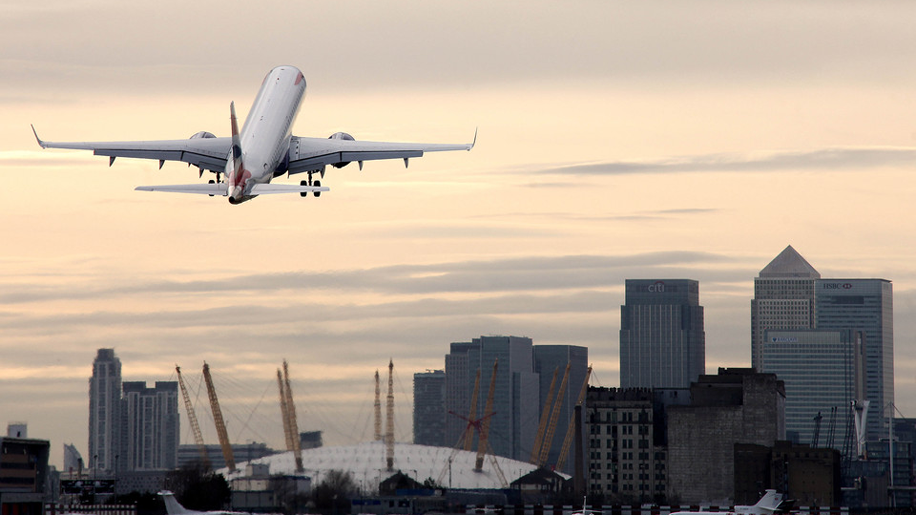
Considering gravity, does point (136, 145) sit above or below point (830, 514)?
above

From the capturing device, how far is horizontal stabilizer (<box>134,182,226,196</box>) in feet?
365

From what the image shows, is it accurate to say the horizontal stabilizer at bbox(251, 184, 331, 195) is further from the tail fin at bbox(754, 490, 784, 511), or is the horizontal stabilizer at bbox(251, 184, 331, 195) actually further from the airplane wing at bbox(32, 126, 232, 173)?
the tail fin at bbox(754, 490, 784, 511)

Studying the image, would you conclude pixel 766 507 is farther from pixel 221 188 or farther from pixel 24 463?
pixel 24 463

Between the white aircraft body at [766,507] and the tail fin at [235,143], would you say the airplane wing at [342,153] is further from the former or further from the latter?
the white aircraft body at [766,507]

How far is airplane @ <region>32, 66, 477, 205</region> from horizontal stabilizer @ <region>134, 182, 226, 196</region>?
2.75 m

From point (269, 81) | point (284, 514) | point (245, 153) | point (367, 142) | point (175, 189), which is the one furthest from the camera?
point (284, 514)

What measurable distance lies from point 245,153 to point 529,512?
5516 cm

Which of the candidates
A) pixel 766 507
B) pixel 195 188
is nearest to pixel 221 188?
pixel 195 188

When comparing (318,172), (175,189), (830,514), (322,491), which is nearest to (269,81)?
(318,172)

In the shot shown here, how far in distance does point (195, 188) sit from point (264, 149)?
14209 mm

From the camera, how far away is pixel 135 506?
181 meters

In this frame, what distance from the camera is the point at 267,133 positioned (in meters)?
133

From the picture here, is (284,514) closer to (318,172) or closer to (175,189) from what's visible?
(318,172)

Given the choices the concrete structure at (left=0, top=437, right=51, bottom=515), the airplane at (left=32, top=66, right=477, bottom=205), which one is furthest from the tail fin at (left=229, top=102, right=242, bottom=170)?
the concrete structure at (left=0, top=437, right=51, bottom=515)
